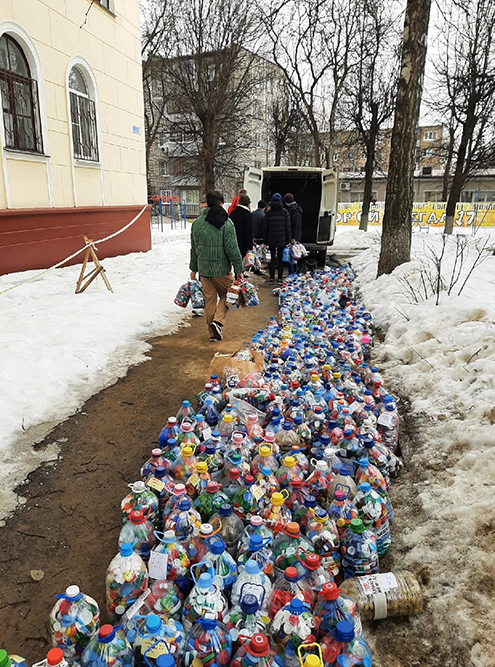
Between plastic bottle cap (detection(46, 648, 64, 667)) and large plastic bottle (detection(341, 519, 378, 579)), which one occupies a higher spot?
plastic bottle cap (detection(46, 648, 64, 667))

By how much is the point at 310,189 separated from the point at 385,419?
10623 mm

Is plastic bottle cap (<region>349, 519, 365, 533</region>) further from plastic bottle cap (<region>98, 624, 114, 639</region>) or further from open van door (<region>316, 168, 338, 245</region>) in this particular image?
open van door (<region>316, 168, 338, 245</region>)

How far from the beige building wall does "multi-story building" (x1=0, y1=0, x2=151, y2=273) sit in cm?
2

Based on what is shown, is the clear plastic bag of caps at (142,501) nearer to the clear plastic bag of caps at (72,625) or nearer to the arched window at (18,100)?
the clear plastic bag of caps at (72,625)

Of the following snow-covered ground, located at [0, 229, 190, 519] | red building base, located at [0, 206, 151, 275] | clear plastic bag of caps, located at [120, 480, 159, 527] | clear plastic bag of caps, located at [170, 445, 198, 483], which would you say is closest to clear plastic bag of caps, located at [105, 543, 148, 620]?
clear plastic bag of caps, located at [120, 480, 159, 527]

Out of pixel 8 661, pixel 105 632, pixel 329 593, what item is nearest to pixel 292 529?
pixel 329 593

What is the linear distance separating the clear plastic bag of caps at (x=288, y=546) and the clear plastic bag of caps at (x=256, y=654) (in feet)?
1.34

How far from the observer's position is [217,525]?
2.35 meters

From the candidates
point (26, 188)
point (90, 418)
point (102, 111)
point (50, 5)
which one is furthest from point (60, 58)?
point (90, 418)

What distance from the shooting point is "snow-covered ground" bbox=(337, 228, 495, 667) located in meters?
2.09

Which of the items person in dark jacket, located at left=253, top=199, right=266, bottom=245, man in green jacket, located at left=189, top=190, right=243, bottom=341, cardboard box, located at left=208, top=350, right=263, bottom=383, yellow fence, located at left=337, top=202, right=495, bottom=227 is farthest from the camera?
yellow fence, located at left=337, top=202, right=495, bottom=227

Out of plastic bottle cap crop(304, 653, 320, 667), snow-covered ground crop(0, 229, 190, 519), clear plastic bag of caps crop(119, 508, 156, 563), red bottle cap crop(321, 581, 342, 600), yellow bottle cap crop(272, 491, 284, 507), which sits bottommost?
snow-covered ground crop(0, 229, 190, 519)

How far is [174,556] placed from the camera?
6.91ft

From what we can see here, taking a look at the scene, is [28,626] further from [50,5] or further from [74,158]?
[50,5]
